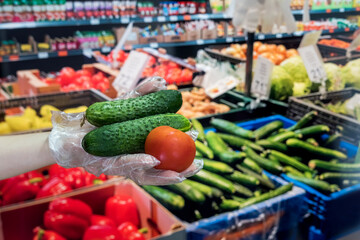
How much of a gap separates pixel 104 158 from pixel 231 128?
1.40m

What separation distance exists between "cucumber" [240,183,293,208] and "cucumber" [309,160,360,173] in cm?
23

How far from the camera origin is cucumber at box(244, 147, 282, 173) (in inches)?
72.3

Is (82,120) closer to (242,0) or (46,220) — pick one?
(46,220)

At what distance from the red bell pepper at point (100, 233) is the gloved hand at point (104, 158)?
78 centimetres

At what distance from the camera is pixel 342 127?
6.66 feet

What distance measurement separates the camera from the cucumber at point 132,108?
32.4 inches

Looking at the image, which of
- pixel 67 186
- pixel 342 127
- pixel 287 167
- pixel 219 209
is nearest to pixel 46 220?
pixel 67 186

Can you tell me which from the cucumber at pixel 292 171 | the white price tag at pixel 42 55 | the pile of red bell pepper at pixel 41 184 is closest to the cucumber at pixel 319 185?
the cucumber at pixel 292 171

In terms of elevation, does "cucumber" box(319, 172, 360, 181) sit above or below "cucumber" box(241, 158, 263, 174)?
below

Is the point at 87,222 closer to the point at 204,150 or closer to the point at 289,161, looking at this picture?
the point at 204,150

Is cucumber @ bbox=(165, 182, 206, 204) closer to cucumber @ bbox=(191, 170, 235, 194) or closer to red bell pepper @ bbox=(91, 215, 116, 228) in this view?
cucumber @ bbox=(191, 170, 235, 194)

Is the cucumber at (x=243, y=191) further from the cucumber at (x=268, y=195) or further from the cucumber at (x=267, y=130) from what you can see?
the cucumber at (x=267, y=130)

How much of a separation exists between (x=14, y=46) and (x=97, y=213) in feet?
11.1

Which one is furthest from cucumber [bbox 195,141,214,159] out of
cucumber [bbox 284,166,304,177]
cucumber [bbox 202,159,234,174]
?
cucumber [bbox 284,166,304,177]
